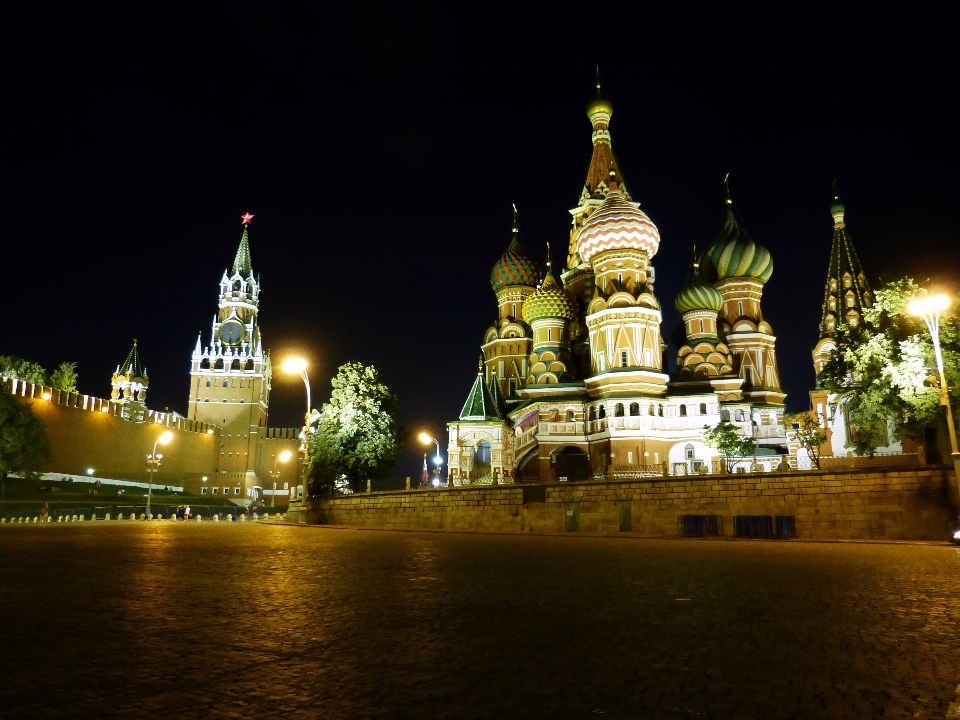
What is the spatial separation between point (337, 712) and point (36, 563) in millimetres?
9191

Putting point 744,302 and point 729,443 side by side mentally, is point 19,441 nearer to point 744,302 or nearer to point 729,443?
point 729,443

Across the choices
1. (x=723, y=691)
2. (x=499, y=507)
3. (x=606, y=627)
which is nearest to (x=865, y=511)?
(x=499, y=507)

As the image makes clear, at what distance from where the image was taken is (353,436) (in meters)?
36.9

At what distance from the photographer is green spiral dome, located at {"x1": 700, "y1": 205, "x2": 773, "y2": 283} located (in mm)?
50906

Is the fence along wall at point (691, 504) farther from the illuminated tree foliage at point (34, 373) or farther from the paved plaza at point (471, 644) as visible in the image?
the illuminated tree foliage at point (34, 373)

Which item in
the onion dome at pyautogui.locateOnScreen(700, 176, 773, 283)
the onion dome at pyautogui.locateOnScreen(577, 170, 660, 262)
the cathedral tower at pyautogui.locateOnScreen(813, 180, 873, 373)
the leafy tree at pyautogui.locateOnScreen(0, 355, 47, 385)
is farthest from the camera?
the leafy tree at pyautogui.locateOnScreen(0, 355, 47, 385)

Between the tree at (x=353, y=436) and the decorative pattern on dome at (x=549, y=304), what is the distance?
15434 mm

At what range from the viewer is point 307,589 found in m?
7.96

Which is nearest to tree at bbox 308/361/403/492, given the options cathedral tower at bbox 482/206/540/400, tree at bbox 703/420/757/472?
cathedral tower at bbox 482/206/540/400

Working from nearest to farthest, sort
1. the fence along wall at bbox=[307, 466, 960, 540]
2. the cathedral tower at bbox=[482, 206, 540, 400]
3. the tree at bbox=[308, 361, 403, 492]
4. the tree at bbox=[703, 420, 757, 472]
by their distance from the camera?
the fence along wall at bbox=[307, 466, 960, 540] → the tree at bbox=[308, 361, 403, 492] → the tree at bbox=[703, 420, 757, 472] → the cathedral tower at bbox=[482, 206, 540, 400]

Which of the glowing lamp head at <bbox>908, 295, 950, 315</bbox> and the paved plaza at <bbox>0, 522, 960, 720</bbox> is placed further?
the glowing lamp head at <bbox>908, 295, 950, 315</bbox>

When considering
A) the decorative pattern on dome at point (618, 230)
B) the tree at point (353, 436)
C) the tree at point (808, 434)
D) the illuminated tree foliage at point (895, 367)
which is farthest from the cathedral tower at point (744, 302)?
the tree at point (353, 436)

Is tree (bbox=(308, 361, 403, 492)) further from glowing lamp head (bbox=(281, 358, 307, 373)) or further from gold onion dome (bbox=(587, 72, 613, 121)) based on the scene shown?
gold onion dome (bbox=(587, 72, 613, 121))

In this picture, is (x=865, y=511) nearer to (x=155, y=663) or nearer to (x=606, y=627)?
(x=606, y=627)
